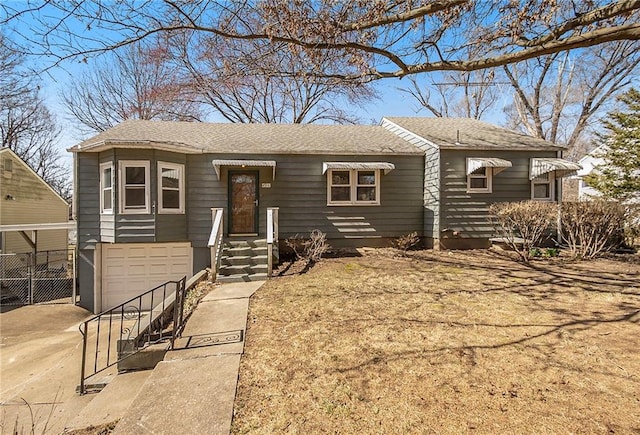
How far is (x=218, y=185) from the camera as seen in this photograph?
381 inches

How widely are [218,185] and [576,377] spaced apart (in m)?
9.01

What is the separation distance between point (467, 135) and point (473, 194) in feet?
7.44

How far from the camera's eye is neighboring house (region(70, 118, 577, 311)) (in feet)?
29.2

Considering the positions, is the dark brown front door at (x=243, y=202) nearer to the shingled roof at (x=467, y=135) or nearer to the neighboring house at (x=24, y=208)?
the neighboring house at (x=24, y=208)

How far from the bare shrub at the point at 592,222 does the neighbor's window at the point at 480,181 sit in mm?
2119

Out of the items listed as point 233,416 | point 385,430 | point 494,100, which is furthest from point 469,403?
point 494,100

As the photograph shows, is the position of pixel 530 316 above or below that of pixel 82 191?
→ below

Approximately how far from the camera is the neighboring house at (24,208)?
12448mm

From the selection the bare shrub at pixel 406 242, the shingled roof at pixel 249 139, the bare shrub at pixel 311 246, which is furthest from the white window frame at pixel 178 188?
the bare shrub at pixel 406 242

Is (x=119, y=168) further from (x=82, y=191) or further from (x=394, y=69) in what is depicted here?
(x=394, y=69)

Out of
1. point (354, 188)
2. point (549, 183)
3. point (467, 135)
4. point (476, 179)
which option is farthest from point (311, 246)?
point (549, 183)

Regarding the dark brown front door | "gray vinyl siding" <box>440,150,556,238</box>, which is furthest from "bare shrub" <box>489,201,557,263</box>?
the dark brown front door

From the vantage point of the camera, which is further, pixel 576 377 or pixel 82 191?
pixel 82 191

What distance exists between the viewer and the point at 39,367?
6012 mm
